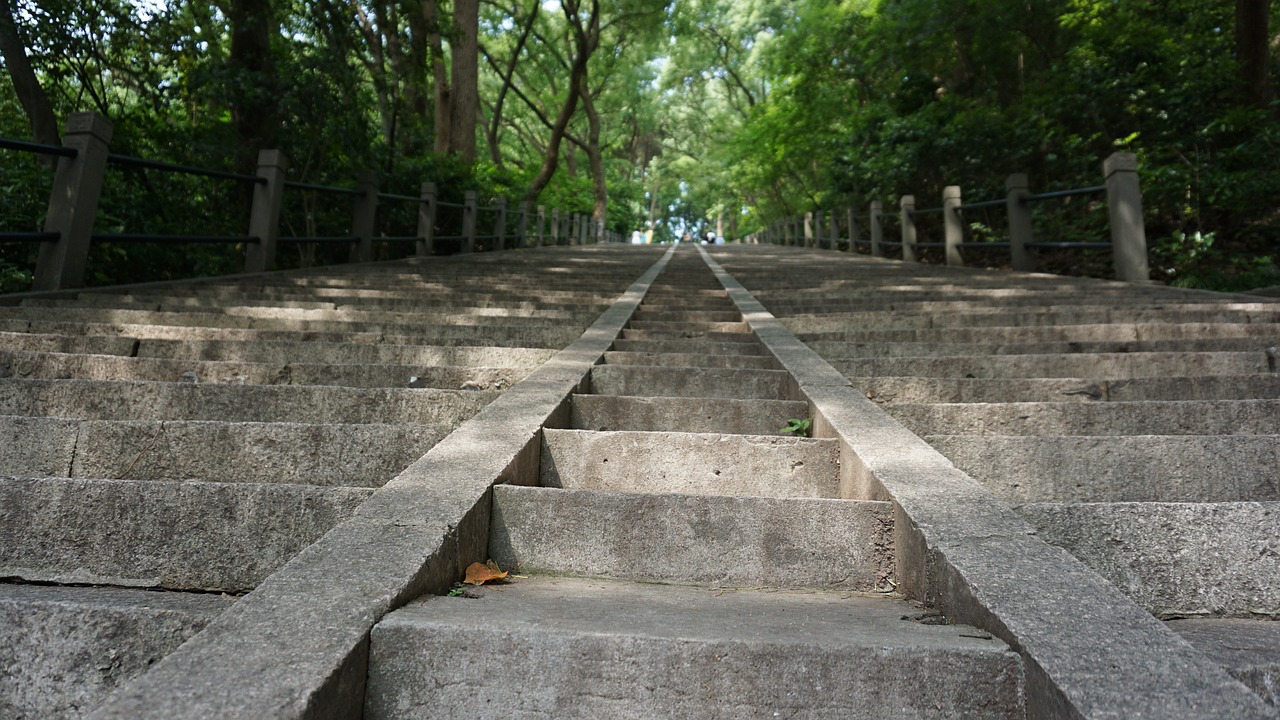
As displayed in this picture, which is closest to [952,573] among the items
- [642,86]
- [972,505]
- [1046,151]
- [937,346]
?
[972,505]

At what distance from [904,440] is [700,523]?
2.35 feet

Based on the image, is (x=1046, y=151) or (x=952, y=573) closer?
(x=952, y=573)

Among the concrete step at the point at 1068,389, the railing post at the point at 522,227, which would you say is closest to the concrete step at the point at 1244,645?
the concrete step at the point at 1068,389

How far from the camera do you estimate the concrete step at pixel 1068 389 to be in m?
2.79

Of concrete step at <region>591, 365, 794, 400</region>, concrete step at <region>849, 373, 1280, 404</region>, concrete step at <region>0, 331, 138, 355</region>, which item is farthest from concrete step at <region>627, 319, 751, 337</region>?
concrete step at <region>0, 331, 138, 355</region>

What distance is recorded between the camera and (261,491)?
5.55ft

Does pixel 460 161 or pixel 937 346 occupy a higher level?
pixel 460 161

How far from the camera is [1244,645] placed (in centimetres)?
134

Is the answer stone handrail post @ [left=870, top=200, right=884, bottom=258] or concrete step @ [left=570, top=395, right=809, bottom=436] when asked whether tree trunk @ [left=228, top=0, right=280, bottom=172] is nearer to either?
concrete step @ [left=570, top=395, right=809, bottom=436]

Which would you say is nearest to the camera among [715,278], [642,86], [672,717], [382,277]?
[672,717]

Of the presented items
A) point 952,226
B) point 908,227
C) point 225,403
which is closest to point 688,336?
point 225,403

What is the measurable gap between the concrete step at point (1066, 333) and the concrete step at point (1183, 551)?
2.45 metres

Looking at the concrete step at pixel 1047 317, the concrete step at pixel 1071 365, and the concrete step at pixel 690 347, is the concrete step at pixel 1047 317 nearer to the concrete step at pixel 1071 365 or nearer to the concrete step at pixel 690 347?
the concrete step at pixel 690 347

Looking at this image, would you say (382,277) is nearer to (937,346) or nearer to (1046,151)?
(937,346)
